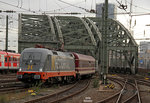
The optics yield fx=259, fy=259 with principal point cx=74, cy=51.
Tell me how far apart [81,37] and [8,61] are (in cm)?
3605

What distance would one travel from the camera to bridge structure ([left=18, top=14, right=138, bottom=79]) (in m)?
52.8

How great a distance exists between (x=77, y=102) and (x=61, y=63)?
9.05 metres

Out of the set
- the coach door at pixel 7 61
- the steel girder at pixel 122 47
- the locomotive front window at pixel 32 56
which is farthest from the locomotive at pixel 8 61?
the steel girder at pixel 122 47

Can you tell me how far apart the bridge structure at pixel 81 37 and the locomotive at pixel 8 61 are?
13524mm

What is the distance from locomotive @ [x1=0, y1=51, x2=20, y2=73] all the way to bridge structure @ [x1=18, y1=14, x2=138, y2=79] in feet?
44.4

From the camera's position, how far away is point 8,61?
1344 inches

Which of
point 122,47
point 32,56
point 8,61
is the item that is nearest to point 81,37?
point 122,47

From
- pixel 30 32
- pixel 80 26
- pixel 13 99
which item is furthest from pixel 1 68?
pixel 80 26

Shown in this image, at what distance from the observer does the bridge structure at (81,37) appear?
173 ft

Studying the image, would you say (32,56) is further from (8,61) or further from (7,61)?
(8,61)

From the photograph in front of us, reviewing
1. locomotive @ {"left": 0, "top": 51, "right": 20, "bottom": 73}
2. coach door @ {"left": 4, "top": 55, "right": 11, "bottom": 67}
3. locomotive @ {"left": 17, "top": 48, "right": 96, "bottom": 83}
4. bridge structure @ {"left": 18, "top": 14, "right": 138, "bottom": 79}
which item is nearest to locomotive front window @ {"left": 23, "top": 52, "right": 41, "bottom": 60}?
locomotive @ {"left": 17, "top": 48, "right": 96, "bottom": 83}

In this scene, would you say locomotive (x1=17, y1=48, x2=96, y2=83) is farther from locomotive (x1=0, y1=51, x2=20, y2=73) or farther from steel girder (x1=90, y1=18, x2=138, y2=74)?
steel girder (x1=90, y1=18, x2=138, y2=74)

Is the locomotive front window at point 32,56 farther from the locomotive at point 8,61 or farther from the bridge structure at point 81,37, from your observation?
the bridge structure at point 81,37

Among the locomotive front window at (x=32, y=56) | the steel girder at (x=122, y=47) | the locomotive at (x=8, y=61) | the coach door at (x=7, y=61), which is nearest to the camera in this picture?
the locomotive front window at (x=32, y=56)
